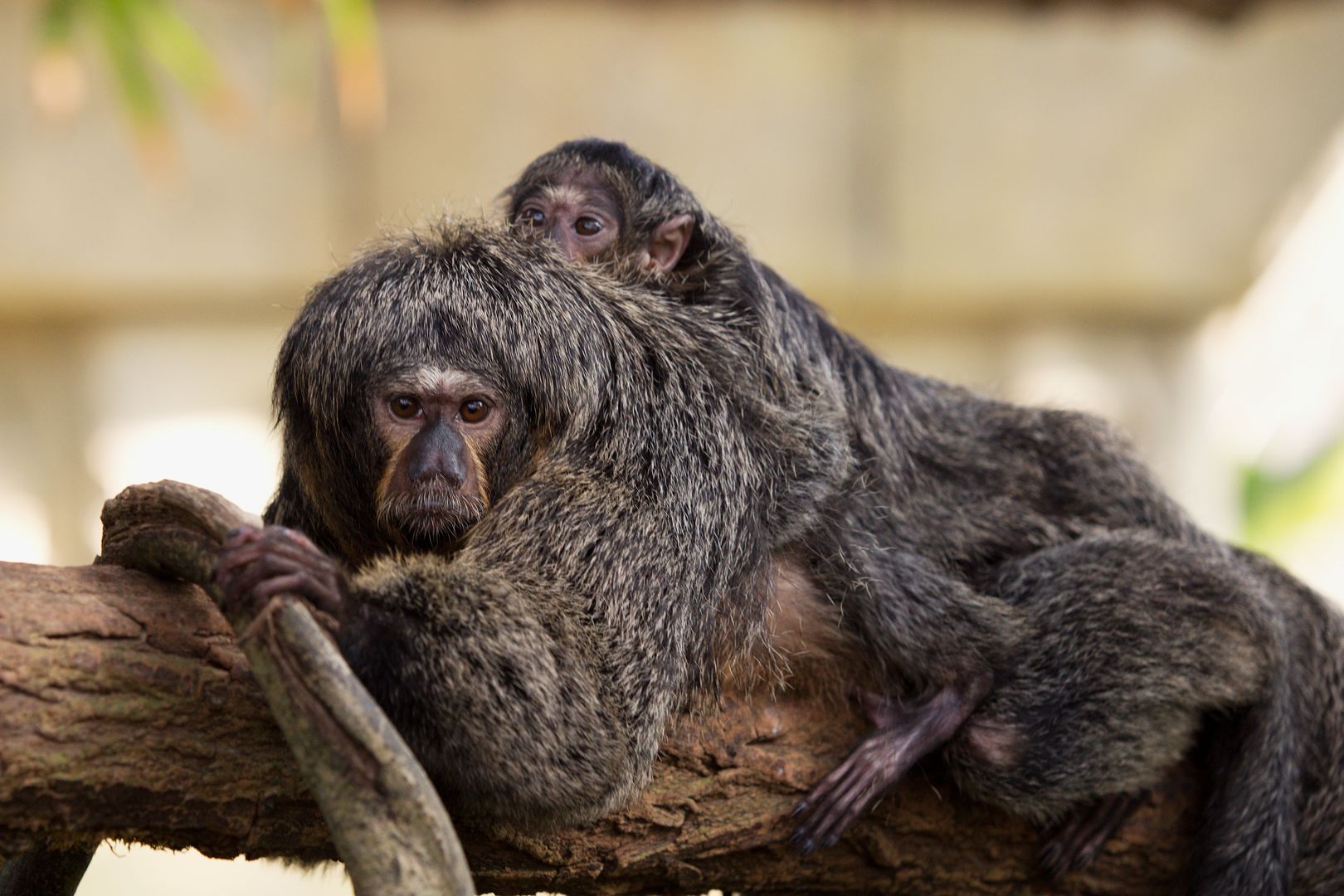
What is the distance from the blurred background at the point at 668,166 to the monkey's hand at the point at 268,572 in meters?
6.10

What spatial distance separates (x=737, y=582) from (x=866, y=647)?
1.49ft

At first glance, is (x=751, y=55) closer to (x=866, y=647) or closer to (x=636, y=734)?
(x=866, y=647)

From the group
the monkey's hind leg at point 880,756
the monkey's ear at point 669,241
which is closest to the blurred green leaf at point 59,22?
the monkey's ear at point 669,241

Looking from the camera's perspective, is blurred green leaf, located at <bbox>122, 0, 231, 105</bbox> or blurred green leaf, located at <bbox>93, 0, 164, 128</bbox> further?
blurred green leaf, located at <bbox>122, 0, 231, 105</bbox>

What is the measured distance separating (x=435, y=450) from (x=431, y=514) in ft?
0.48

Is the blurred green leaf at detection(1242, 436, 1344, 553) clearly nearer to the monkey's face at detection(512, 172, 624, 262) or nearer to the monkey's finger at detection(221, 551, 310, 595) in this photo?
the monkey's face at detection(512, 172, 624, 262)

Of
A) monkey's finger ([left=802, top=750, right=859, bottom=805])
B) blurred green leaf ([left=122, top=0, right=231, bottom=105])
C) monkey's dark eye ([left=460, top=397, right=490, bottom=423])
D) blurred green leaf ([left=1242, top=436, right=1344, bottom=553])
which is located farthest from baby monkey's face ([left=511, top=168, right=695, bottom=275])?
blurred green leaf ([left=1242, top=436, right=1344, bottom=553])

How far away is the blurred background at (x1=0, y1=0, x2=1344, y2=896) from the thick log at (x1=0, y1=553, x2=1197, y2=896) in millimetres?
5608

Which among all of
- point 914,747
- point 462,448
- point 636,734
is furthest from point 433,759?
point 914,747

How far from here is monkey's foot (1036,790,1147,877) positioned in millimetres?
3967

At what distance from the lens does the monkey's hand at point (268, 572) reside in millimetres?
2652

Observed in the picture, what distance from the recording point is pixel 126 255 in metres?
8.72

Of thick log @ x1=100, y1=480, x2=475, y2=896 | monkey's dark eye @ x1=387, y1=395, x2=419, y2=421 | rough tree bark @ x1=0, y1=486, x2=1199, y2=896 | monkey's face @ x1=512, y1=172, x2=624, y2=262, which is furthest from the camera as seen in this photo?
monkey's face @ x1=512, y1=172, x2=624, y2=262

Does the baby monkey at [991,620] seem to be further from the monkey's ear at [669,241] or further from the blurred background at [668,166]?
the blurred background at [668,166]
